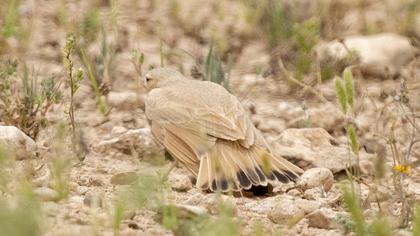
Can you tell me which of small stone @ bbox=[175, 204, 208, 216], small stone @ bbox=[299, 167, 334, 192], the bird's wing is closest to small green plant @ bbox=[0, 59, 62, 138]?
the bird's wing

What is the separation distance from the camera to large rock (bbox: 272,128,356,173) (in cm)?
568

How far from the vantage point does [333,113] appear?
673 cm

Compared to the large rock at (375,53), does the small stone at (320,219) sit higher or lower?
lower

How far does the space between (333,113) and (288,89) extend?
2.35 ft

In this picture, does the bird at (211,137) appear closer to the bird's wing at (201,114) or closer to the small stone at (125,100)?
the bird's wing at (201,114)

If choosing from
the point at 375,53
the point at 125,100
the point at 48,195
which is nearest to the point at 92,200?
the point at 48,195

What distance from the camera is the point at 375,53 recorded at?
7.70m

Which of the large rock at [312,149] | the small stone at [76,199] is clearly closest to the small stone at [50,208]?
the small stone at [76,199]

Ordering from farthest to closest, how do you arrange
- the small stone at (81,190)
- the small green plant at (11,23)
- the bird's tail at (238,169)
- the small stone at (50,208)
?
the small green plant at (11,23), the bird's tail at (238,169), the small stone at (81,190), the small stone at (50,208)

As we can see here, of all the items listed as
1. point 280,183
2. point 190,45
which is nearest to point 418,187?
point 280,183

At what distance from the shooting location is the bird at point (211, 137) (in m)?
5.05

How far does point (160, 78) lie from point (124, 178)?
137cm

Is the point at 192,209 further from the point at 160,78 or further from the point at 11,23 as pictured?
the point at 11,23

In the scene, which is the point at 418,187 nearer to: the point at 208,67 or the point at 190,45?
the point at 208,67
